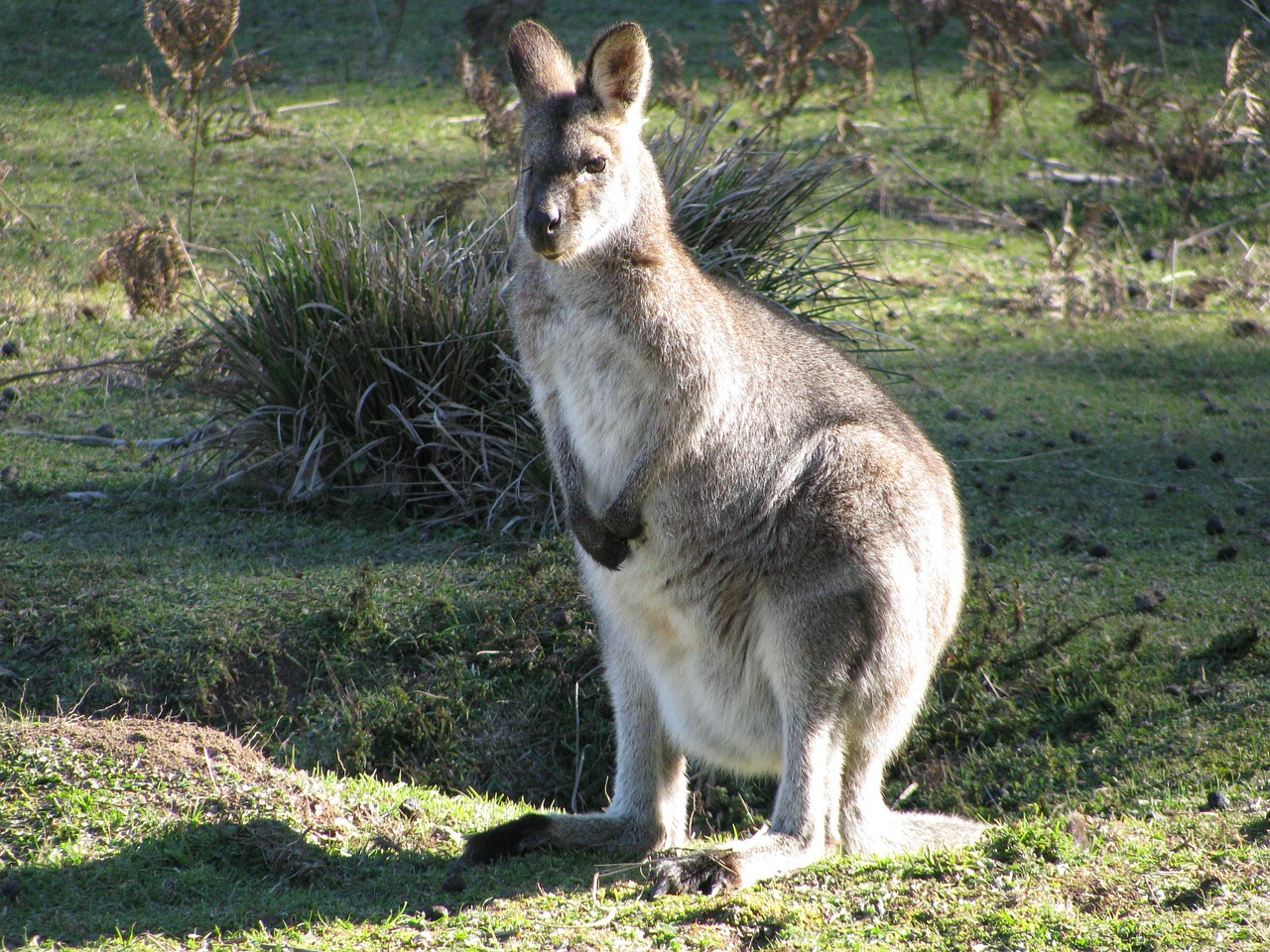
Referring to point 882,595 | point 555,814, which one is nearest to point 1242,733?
point 882,595

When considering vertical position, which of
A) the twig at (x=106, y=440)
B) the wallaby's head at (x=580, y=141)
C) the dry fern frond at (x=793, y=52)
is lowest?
the twig at (x=106, y=440)

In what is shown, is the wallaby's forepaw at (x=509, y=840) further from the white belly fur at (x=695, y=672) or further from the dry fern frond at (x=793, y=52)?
the dry fern frond at (x=793, y=52)

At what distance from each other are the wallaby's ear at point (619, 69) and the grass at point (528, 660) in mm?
2069

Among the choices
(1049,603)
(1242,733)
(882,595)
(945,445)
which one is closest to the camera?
(882,595)

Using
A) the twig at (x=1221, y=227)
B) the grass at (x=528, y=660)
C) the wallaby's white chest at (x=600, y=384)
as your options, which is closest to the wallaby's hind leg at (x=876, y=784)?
the grass at (x=528, y=660)

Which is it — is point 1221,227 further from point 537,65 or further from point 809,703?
point 809,703

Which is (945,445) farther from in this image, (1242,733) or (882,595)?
(882,595)

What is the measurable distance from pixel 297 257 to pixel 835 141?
5.12m

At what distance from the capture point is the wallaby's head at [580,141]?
3.44 metres

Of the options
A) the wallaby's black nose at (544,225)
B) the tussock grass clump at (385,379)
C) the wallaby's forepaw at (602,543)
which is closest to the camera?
the wallaby's black nose at (544,225)

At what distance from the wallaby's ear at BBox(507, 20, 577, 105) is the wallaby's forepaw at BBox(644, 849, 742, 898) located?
2095 mm

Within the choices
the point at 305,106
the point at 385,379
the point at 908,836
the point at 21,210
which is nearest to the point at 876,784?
the point at 908,836

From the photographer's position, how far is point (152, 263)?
7.41 m

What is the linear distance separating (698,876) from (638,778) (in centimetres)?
61
